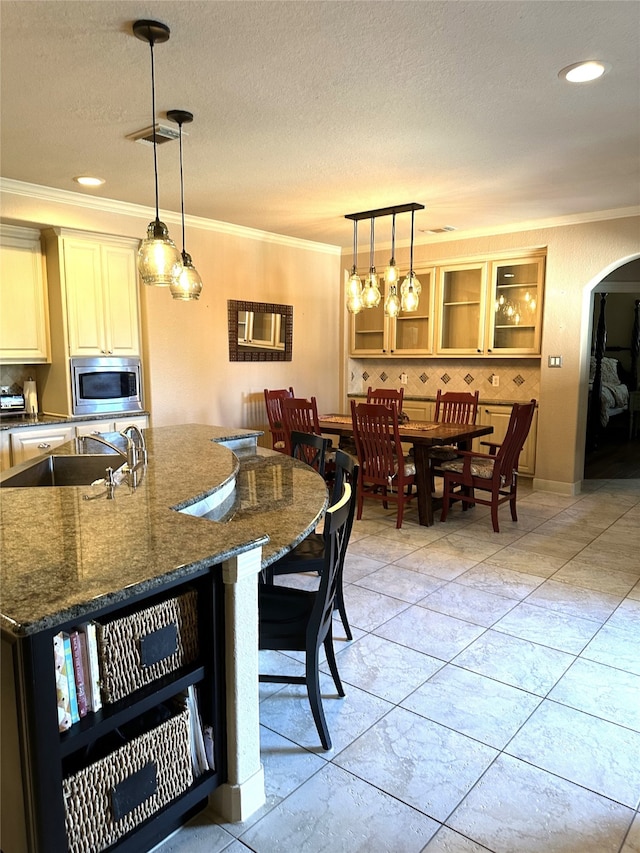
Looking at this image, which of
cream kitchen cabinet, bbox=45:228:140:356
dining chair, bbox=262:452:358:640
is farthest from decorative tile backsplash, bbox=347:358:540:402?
dining chair, bbox=262:452:358:640

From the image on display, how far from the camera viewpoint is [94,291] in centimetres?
450

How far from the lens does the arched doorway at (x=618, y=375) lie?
6.69 meters

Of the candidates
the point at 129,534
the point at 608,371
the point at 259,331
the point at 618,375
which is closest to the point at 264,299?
the point at 259,331

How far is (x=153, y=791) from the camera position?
4.66 feet

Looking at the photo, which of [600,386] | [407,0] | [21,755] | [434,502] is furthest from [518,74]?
[600,386]

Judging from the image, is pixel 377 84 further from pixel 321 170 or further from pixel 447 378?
pixel 447 378

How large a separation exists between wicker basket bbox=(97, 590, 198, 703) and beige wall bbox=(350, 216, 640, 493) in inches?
187

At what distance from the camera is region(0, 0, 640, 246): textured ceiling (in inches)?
78.9

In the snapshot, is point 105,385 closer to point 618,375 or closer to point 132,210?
point 132,210

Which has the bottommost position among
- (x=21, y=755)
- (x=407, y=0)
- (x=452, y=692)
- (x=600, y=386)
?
(x=452, y=692)

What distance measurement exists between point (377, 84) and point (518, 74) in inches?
24.0

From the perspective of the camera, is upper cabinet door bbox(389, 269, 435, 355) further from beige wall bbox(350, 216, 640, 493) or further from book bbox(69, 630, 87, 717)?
book bbox(69, 630, 87, 717)

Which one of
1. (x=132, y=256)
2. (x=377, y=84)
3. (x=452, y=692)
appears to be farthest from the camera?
(x=132, y=256)

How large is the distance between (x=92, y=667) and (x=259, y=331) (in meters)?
4.92
